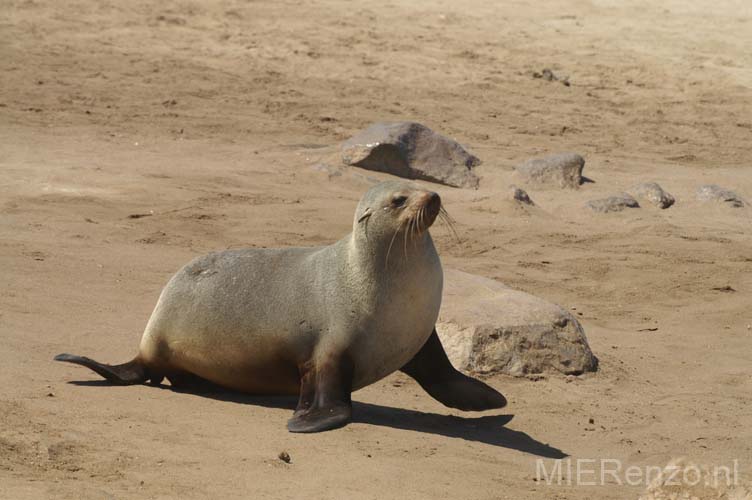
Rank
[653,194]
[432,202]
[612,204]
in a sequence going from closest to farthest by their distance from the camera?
[432,202] < [612,204] < [653,194]

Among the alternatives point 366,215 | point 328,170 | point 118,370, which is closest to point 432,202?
point 366,215

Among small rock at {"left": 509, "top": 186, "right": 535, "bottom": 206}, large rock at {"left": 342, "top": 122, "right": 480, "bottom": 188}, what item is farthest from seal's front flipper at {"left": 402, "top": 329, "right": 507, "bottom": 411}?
large rock at {"left": 342, "top": 122, "right": 480, "bottom": 188}

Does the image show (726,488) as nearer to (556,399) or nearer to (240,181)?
(556,399)

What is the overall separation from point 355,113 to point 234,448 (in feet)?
29.3

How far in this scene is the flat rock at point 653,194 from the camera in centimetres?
1120

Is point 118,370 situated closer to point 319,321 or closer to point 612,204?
point 319,321

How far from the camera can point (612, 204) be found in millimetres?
10922

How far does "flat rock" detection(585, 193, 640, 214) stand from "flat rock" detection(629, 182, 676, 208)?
0.66ft

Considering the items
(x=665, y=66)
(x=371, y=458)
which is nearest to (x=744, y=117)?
(x=665, y=66)

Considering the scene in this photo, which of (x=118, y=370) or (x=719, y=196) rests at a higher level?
(x=118, y=370)

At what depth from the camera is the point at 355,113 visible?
13609mm

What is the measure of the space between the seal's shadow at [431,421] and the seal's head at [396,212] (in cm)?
82

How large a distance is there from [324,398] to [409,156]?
6.18m

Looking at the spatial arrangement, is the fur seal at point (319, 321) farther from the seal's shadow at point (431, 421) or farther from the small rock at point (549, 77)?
the small rock at point (549, 77)
